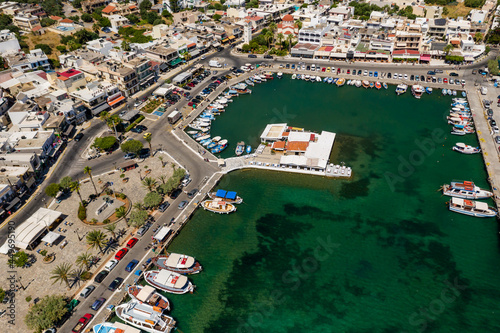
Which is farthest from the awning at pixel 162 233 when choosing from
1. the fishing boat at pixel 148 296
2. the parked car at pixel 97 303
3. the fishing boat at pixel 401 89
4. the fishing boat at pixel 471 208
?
the fishing boat at pixel 401 89

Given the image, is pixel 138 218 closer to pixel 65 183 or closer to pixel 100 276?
pixel 100 276

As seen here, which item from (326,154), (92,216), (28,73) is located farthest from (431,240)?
(28,73)

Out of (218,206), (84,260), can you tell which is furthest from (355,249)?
(84,260)

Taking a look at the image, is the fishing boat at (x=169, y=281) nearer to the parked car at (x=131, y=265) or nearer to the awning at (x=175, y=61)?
the parked car at (x=131, y=265)

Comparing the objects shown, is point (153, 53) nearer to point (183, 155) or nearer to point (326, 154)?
point (183, 155)

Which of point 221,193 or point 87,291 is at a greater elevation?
point 221,193
